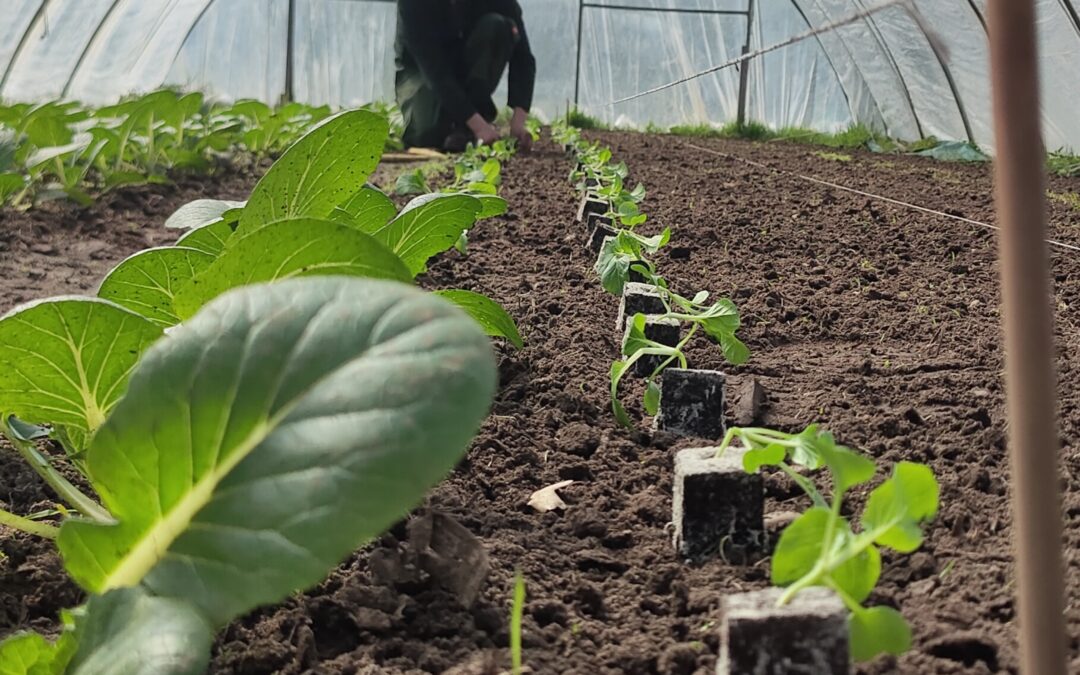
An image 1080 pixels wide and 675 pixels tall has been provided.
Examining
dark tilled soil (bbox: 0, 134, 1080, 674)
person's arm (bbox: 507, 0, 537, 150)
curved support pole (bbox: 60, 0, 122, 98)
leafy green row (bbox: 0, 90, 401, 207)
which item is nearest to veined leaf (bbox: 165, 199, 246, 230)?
dark tilled soil (bbox: 0, 134, 1080, 674)

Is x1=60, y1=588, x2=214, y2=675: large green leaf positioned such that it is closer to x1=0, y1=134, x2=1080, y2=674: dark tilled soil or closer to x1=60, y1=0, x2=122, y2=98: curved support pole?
x1=0, y1=134, x2=1080, y2=674: dark tilled soil

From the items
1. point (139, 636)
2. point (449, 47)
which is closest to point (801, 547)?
point (139, 636)

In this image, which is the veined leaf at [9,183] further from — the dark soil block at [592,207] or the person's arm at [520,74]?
the person's arm at [520,74]

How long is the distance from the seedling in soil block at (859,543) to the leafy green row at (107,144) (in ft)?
10.4

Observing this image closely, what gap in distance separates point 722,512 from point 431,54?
685 cm

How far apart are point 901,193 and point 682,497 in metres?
3.85

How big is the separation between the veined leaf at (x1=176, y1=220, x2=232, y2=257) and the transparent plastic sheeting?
23.9ft

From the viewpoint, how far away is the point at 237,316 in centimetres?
72

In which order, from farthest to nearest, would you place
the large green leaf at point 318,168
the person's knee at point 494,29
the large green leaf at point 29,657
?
the person's knee at point 494,29
the large green leaf at point 318,168
the large green leaf at point 29,657

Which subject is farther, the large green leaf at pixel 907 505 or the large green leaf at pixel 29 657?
the large green leaf at pixel 29 657

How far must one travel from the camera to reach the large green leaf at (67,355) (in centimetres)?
89

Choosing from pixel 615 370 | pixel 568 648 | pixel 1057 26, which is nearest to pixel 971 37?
pixel 1057 26

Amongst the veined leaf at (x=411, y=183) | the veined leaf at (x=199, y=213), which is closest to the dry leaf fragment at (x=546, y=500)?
the veined leaf at (x=199, y=213)

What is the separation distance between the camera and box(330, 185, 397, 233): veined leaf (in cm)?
152
